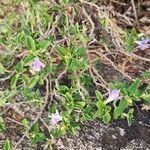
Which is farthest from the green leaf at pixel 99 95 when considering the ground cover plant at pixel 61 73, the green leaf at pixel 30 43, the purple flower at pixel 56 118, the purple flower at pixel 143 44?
the purple flower at pixel 143 44

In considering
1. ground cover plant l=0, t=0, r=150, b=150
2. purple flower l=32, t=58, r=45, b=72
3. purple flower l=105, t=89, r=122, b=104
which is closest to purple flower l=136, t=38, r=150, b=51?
ground cover plant l=0, t=0, r=150, b=150

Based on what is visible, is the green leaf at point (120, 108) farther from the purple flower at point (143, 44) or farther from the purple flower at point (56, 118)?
the purple flower at point (143, 44)

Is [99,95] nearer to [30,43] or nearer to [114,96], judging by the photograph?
[114,96]

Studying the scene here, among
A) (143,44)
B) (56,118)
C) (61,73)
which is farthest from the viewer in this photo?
(143,44)

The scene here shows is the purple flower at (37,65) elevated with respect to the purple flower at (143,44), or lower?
elevated

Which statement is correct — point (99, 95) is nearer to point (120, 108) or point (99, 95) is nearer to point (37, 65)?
point (120, 108)

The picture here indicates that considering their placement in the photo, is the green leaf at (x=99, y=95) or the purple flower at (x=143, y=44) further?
the purple flower at (x=143, y=44)

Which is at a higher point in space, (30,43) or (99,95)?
(30,43)

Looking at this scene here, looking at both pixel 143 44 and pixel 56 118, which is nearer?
pixel 56 118

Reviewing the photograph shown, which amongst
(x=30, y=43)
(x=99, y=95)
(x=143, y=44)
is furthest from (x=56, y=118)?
(x=143, y=44)

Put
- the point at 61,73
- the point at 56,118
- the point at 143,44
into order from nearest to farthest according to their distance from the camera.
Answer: the point at 56,118 → the point at 61,73 → the point at 143,44
